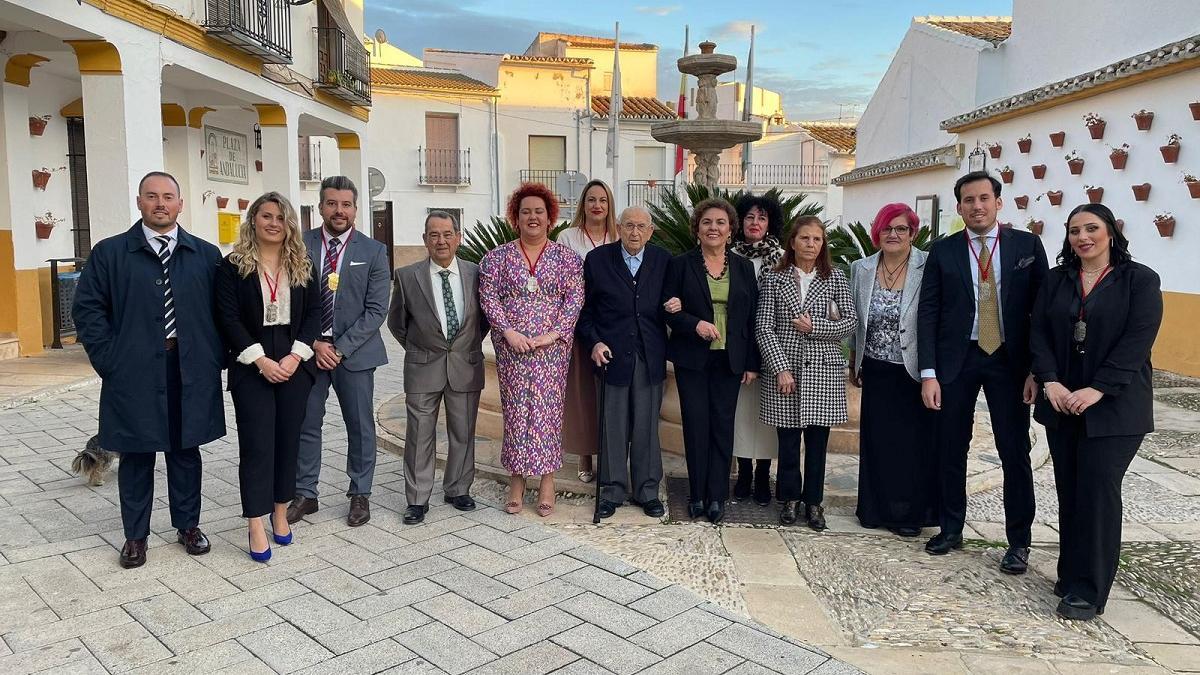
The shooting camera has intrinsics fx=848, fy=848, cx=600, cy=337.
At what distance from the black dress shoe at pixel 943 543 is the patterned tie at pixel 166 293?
3.69 meters

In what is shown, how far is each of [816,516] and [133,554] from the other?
10.9ft

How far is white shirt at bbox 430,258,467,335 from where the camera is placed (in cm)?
452

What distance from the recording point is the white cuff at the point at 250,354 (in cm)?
376

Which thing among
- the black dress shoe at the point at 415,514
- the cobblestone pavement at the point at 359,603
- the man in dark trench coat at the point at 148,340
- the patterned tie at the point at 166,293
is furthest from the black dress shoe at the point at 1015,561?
the patterned tie at the point at 166,293

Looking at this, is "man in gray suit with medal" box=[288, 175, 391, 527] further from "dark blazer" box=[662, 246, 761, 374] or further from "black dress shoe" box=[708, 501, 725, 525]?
"black dress shoe" box=[708, 501, 725, 525]

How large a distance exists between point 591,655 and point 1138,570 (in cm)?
269

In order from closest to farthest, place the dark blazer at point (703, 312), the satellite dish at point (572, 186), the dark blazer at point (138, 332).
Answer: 1. the dark blazer at point (138, 332)
2. the dark blazer at point (703, 312)
3. the satellite dish at point (572, 186)

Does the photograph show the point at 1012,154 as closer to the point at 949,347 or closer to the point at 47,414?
the point at 949,347

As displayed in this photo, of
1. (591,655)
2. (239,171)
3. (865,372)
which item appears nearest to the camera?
(591,655)

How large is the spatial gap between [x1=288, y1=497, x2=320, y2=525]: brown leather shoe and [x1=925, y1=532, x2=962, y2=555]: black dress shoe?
125 inches

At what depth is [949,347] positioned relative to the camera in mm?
3959

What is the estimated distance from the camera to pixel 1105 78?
33.1 feet

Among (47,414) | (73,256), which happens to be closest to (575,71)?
(73,256)

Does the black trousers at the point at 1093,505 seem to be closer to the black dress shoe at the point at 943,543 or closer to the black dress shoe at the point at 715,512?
the black dress shoe at the point at 943,543
